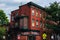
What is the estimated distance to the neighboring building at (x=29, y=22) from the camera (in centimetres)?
5656

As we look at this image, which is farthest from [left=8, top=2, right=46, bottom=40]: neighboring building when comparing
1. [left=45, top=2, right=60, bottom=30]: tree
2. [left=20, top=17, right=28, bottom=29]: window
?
[left=45, top=2, right=60, bottom=30]: tree

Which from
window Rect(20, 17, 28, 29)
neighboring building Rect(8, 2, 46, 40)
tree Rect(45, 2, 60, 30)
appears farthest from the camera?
tree Rect(45, 2, 60, 30)

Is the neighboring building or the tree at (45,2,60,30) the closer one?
the neighboring building

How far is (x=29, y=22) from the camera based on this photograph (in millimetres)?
56656

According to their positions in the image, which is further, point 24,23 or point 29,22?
point 29,22

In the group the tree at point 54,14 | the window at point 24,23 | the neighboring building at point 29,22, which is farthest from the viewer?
the tree at point 54,14

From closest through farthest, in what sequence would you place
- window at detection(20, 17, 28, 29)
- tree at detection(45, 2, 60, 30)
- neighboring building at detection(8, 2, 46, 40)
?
window at detection(20, 17, 28, 29) → neighboring building at detection(8, 2, 46, 40) → tree at detection(45, 2, 60, 30)

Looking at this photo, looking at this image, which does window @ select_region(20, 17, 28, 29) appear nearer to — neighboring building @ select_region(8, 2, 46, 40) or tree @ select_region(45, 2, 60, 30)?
neighboring building @ select_region(8, 2, 46, 40)

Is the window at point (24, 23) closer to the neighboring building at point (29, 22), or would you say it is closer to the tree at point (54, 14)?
the neighboring building at point (29, 22)

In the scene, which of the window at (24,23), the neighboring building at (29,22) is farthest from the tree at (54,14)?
the window at (24,23)

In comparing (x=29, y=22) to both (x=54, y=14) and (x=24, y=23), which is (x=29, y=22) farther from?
(x=54, y=14)

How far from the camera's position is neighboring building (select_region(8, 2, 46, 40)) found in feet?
186

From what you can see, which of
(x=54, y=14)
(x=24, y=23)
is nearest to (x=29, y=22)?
(x=24, y=23)

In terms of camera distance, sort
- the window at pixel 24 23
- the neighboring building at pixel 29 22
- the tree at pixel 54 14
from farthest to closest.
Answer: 1. the tree at pixel 54 14
2. the neighboring building at pixel 29 22
3. the window at pixel 24 23
